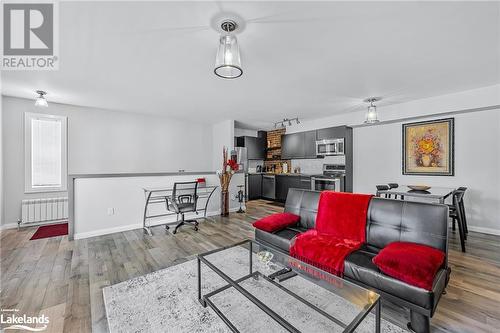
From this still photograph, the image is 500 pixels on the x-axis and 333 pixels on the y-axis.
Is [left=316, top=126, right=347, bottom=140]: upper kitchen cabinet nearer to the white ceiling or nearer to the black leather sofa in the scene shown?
the white ceiling

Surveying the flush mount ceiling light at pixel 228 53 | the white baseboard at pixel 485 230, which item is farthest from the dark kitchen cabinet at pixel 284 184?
the flush mount ceiling light at pixel 228 53

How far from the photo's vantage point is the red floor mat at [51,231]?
139 inches

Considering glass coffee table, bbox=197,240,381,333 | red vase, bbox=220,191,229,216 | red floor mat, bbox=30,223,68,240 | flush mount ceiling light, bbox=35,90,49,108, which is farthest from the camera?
red vase, bbox=220,191,229,216

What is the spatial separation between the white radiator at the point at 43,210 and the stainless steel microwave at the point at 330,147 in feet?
19.4

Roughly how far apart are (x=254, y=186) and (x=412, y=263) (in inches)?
223

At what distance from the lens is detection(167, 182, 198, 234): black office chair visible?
3.64 m

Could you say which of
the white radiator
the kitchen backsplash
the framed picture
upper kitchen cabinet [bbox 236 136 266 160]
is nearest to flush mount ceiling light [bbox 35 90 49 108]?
the white radiator

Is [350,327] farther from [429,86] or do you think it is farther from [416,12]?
[429,86]

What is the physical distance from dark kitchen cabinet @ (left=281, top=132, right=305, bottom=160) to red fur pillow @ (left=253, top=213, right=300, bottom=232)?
379 centimetres

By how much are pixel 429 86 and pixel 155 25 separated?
3892mm

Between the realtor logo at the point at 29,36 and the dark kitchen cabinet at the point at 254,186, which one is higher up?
the realtor logo at the point at 29,36

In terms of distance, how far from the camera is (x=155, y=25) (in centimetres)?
182

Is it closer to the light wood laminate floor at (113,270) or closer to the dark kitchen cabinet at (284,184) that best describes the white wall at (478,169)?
the light wood laminate floor at (113,270)

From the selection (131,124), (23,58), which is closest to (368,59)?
(23,58)
